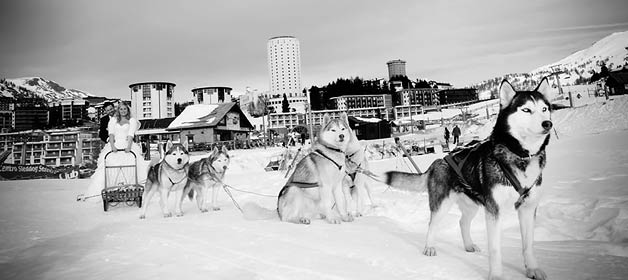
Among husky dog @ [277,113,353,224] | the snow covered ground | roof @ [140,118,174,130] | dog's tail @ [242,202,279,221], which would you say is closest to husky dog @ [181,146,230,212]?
the snow covered ground

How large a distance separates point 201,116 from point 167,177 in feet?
113

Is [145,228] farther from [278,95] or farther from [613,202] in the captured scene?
[278,95]

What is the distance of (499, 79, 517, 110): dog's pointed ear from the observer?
2475mm

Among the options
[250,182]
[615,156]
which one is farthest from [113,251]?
[250,182]

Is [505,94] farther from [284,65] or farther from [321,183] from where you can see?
[284,65]

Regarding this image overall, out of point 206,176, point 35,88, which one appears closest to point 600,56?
point 35,88

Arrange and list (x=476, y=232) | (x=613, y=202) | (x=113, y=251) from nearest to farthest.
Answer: (x=113, y=251) → (x=613, y=202) → (x=476, y=232)

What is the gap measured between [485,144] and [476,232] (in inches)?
83.4

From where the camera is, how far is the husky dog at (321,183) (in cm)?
518

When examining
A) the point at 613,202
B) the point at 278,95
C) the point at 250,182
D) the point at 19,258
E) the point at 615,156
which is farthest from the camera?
the point at 278,95

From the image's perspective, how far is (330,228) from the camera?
4.58 meters

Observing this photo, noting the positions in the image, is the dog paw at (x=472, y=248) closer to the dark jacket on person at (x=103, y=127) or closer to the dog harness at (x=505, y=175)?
the dog harness at (x=505, y=175)

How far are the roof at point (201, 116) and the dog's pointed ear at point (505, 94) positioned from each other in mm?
36315

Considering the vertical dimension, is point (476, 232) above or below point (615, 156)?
below
